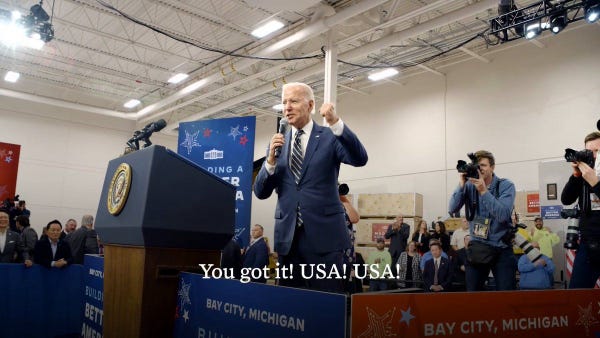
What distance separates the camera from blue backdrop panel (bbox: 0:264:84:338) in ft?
13.1

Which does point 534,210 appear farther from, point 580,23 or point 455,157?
point 580,23

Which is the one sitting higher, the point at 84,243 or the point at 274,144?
the point at 274,144

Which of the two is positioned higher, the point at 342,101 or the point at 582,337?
the point at 342,101

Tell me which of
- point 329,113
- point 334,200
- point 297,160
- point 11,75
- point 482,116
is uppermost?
point 11,75

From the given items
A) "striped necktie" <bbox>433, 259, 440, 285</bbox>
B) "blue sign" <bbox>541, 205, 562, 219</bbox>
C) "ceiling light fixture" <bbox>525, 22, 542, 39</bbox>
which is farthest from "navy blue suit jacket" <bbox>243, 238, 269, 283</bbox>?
"blue sign" <bbox>541, 205, 562, 219</bbox>

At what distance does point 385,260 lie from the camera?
10.1 m

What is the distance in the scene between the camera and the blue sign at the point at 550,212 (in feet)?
29.7

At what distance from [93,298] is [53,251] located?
3.30 metres

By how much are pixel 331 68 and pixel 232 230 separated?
25.4 feet

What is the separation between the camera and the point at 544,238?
357 inches

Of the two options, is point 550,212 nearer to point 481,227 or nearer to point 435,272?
point 435,272

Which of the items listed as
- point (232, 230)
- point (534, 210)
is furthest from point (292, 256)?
point (534, 210)

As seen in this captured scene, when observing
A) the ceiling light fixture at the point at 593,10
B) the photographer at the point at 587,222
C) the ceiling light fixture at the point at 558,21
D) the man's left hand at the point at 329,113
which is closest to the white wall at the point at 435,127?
the ceiling light fixture at the point at 558,21

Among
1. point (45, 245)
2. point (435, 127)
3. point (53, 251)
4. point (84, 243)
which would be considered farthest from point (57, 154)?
Answer: point (45, 245)
